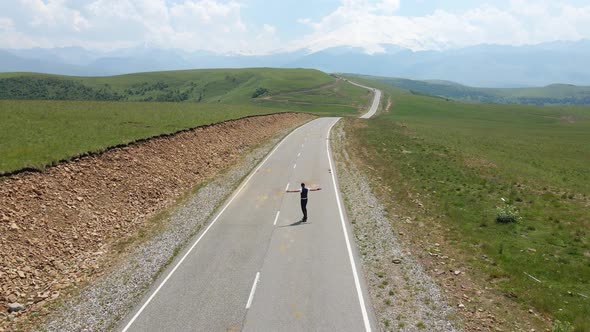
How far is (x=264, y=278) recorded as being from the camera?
13.1 meters

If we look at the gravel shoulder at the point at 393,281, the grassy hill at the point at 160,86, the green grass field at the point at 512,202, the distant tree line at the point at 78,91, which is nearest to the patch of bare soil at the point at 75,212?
the gravel shoulder at the point at 393,281

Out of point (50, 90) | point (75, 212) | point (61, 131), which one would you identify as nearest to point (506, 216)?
point (75, 212)

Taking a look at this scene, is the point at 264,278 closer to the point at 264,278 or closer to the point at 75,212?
the point at 264,278

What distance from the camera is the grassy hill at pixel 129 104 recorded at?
24516 mm

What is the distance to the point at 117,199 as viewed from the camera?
2006 centimetres

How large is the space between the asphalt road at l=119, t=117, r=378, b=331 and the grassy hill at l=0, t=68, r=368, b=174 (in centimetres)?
1094

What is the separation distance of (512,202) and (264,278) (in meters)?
17.1

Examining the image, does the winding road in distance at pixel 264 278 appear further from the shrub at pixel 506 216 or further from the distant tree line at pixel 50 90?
the distant tree line at pixel 50 90

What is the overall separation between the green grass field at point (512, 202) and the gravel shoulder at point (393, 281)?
2.43 meters

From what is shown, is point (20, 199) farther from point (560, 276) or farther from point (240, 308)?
point (560, 276)

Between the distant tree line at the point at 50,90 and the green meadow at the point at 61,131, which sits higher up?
the distant tree line at the point at 50,90

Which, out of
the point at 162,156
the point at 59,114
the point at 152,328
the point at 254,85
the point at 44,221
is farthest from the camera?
the point at 254,85

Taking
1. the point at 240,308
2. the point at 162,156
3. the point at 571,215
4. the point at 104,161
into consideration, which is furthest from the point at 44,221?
the point at 571,215

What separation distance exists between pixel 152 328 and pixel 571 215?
21.5 m
